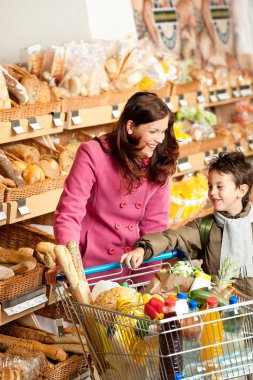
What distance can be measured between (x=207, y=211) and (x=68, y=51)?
159cm

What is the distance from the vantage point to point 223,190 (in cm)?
321

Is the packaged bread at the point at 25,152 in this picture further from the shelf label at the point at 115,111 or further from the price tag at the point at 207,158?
the price tag at the point at 207,158

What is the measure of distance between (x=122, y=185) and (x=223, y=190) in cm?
43

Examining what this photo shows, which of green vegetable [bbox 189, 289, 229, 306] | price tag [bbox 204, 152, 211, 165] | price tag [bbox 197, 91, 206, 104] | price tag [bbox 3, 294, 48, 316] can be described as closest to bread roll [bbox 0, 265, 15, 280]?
price tag [bbox 3, 294, 48, 316]

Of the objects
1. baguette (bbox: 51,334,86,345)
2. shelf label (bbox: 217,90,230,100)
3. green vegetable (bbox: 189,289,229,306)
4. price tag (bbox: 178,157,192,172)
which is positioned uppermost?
green vegetable (bbox: 189,289,229,306)

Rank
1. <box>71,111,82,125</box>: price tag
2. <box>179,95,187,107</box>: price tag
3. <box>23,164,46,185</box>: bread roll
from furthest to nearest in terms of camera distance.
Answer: <box>179,95,187,107</box>: price tag → <box>71,111,82,125</box>: price tag → <box>23,164,46,185</box>: bread roll

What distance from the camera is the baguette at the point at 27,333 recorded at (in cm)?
408

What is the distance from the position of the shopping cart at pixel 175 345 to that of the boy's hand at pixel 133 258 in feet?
1.20

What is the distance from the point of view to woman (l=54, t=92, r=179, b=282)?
10.0 feet

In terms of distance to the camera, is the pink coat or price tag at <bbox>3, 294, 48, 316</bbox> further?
price tag at <bbox>3, 294, 48, 316</bbox>

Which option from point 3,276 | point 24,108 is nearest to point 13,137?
point 24,108

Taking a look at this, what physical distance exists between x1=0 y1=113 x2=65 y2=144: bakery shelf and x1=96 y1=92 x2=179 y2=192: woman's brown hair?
40.0 inches

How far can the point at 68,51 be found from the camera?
4.87 metres

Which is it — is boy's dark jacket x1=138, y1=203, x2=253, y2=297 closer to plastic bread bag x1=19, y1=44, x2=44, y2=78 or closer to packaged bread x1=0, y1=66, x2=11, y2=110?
packaged bread x1=0, y1=66, x2=11, y2=110
